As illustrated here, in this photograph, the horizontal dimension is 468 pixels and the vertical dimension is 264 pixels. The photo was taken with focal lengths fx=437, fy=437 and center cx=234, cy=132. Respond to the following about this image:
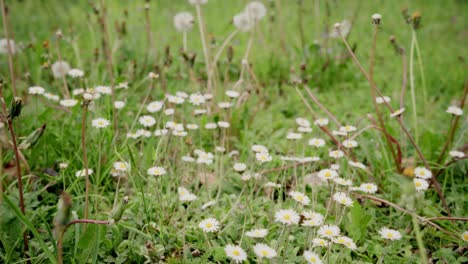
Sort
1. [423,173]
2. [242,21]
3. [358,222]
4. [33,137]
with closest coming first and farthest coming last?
[33,137] < [358,222] < [423,173] < [242,21]

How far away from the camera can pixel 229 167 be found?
1.80 metres

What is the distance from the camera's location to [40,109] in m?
1.99

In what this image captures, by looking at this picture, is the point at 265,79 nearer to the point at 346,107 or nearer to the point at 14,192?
the point at 346,107

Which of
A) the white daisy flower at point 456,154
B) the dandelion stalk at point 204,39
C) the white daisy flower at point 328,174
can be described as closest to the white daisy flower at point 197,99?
the dandelion stalk at point 204,39

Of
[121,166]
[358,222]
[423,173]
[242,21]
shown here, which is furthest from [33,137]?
[242,21]

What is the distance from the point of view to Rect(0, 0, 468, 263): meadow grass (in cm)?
124

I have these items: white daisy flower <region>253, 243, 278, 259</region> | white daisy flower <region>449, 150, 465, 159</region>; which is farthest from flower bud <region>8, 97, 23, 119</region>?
white daisy flower <region>449, 150, 465, 159</region>

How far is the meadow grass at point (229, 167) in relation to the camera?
4.08ft

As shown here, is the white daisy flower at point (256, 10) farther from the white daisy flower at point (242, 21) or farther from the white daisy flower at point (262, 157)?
the white daisy flower at point (262, 157)

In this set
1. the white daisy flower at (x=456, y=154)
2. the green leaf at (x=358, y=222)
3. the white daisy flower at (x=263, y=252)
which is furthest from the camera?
the white daisy flower at (x=456, y=154)

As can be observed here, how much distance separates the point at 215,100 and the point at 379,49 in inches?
70.5

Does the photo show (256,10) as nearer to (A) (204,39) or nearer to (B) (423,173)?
(A) (204,39)

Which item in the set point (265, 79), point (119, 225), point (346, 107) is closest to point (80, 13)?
point (265, 79)

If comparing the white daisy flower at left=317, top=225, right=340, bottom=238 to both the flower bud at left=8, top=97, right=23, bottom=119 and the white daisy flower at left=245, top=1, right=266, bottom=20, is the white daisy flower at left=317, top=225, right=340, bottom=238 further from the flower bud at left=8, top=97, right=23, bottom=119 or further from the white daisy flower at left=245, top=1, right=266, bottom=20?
the white daisy flower at left=245, top=1, right=266, bottom=20
